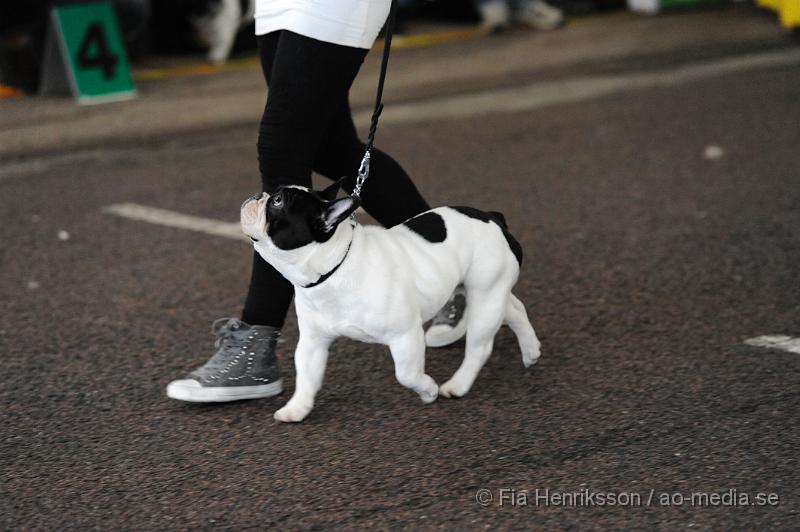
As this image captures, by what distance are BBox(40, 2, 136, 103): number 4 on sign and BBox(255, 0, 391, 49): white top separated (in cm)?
538

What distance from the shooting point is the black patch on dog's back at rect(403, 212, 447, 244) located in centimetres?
315

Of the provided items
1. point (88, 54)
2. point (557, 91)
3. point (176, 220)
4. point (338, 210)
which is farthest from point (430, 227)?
point (88, 54)

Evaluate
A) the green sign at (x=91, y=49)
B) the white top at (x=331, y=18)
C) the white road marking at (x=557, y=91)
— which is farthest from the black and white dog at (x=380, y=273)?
the green sign at (x=91, y=49)

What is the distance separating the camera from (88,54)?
27.0ft

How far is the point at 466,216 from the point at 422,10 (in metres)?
8.51

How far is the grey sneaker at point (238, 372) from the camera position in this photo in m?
3.36

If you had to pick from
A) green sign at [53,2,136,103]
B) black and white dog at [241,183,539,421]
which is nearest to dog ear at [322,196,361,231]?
black and white dog at [241,183,539,421]

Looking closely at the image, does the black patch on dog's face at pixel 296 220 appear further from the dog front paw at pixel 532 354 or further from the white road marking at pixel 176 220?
the white road marking at pixel 176 220

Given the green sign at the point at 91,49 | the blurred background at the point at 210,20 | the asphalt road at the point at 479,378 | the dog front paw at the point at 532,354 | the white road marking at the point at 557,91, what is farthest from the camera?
the blurred background at the point at 210,20

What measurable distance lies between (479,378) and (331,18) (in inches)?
46.4

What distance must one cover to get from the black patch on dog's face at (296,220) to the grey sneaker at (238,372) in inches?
23.6

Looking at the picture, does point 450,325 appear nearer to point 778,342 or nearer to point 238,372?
point 238,372

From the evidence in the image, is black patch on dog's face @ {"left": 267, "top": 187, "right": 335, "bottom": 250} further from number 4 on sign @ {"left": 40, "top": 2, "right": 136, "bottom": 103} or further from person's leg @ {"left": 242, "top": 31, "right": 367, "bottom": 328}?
number 4 on sign @ {"left": 40, "top": 2, "right": 136, "bottom": 103}

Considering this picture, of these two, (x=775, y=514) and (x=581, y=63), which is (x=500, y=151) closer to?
(x=581, y=63)
